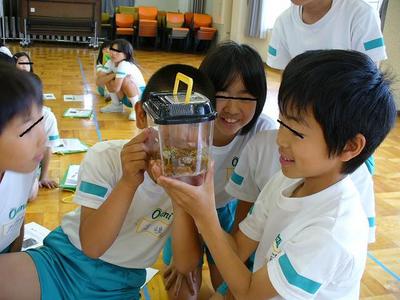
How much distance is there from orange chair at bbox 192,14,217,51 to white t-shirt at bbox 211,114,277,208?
711cm

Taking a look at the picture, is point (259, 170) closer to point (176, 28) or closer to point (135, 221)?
point (135, 221)

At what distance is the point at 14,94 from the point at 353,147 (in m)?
0.71

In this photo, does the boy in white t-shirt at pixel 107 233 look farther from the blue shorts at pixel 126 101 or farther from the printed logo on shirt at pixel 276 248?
the blue shorts at pixel 126 101

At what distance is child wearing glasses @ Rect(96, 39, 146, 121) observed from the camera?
3.58 meters

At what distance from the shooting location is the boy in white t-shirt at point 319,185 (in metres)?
0.77

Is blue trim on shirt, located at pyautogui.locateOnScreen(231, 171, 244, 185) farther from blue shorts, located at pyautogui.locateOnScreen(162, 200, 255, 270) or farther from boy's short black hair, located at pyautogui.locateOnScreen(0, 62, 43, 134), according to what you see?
boy's short black hair, located at pyautogui.locateOnScreen(0, 62, 43, 134)

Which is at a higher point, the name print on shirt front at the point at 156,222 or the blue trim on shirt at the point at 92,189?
the blue trim on shirt at the point at 92,189

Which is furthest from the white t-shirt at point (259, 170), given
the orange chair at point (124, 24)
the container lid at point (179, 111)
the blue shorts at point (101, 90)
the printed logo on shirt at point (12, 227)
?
the orange chair at point (124, 24)

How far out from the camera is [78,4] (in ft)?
25.4

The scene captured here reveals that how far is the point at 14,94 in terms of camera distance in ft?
2.92

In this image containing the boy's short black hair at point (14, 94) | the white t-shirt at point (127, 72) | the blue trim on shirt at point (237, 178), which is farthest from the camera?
the white t-shirt at point (127, 72)

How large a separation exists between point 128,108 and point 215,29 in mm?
5155

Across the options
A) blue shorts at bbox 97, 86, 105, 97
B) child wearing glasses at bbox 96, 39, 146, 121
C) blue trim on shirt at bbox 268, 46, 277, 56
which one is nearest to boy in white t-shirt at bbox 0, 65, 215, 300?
blue trim on shirt at bbox 268, 46, 277, 56

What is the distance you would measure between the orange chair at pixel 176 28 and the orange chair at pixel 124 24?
71 centimetres
